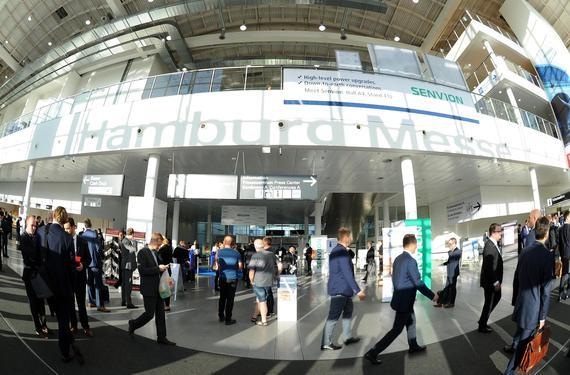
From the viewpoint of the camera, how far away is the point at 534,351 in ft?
9.26

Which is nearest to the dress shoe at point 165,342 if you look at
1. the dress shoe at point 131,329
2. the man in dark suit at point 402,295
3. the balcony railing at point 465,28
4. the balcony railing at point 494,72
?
the dress shoe at point 131,329

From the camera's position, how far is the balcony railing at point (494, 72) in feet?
60.9

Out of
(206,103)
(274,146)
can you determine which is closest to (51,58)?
(206,103)

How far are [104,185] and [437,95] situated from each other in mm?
12461

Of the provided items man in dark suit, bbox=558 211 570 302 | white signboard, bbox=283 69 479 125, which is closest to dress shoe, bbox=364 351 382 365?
man in dark suit, bbox=558 211 570 302

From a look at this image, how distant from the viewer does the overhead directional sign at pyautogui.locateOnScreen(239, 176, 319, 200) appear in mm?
10602

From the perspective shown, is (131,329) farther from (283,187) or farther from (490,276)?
(283,187)

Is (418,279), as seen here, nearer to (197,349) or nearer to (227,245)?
(197,349)

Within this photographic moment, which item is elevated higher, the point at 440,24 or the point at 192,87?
the point at 440,24

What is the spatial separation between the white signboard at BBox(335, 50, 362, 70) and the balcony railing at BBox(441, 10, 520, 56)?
11.5 metres

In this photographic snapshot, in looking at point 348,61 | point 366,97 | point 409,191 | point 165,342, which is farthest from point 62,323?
point 348,61

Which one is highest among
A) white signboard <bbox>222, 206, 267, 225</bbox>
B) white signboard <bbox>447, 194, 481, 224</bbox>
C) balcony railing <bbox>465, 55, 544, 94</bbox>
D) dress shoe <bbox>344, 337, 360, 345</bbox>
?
balcony railing <bbox>465, 55, 544, 94</bbox>

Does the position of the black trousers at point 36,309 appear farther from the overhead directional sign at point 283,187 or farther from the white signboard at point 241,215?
the white signboard at point 241,215

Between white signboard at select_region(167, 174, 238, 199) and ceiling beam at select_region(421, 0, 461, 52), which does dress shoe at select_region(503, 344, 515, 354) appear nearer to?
white signboard at select_region(167, 174, 238, 199)
